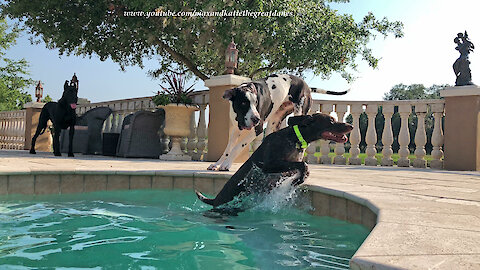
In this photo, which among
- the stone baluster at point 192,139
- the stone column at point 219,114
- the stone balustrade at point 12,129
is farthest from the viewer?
A: the stone balustrade at point 12,129

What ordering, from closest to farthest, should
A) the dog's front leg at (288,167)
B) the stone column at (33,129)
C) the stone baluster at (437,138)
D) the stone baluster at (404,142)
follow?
the dog's front leg at (288,167), the stone baluster at (437,138), the stone baluster at (404,142), the stone column at (33,129)

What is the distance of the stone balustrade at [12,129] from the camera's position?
1388 centimetres

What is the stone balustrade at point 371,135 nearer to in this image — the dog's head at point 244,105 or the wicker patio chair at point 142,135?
the wicker patio chair at point 142,135

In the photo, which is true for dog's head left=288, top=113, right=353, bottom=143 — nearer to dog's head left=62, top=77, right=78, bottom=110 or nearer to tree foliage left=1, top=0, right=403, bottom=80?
dog's head left=62, top=77, right=78, bottom=110

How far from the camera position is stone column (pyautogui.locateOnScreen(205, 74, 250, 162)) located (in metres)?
6.90

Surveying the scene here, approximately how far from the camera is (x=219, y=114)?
23.1ft

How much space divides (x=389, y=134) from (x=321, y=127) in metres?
4.64

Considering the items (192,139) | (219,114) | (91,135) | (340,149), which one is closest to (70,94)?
(91,135)

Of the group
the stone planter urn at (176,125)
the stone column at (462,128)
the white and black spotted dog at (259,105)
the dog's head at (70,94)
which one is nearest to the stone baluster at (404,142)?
the stone column at (462,128)

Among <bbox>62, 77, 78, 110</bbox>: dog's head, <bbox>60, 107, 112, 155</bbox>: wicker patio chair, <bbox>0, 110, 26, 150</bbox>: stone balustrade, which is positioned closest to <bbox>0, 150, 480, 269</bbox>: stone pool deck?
<bbox>62, 77, 78, 110</bbox>: dog's head

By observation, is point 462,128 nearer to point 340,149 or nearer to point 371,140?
point 371,140

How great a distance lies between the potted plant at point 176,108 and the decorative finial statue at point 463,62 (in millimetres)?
4900

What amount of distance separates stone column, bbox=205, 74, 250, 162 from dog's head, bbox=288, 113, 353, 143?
11.2 ft

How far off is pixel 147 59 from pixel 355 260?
57.8 feet
